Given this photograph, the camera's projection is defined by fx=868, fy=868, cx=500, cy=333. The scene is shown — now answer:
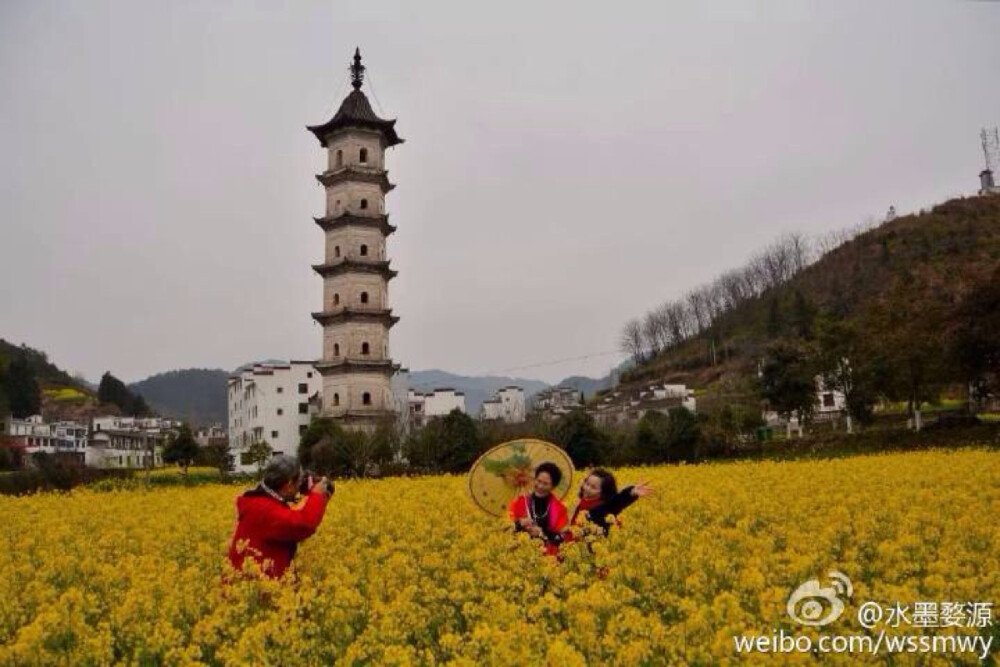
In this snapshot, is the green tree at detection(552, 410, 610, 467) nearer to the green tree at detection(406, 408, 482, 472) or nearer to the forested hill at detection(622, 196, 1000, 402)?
the green tree at detection(406, 408, 482, 472)

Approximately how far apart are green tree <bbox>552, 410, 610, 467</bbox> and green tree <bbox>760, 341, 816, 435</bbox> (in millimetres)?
10199

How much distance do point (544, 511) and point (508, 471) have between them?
98 centimetres

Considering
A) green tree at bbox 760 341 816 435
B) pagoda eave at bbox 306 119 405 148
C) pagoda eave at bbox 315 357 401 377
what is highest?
pagoda eave at bbox 306 119 405 148

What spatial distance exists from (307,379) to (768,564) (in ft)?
197

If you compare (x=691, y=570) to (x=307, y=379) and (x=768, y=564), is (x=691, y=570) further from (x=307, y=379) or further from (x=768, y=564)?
(x=307, y=379)

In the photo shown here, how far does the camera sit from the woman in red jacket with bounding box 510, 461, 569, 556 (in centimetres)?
780

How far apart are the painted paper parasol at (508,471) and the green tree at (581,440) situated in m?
27.4

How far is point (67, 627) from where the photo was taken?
228 inches

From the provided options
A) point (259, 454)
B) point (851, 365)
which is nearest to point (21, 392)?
point (259, 454)

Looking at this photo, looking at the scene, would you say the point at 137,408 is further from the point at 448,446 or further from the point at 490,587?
the point at 490,587

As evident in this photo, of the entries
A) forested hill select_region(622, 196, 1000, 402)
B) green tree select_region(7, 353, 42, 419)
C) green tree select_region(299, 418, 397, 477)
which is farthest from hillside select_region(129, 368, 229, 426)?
green tree select_region(299, 418, 397, 477)

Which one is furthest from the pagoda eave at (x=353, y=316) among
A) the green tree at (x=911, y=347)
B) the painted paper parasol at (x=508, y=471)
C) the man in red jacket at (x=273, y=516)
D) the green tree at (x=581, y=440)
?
the man in red jacket at (x=273, y=516)

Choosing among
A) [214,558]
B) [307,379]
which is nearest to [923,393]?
[214,558]

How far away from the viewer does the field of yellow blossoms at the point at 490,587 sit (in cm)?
498
